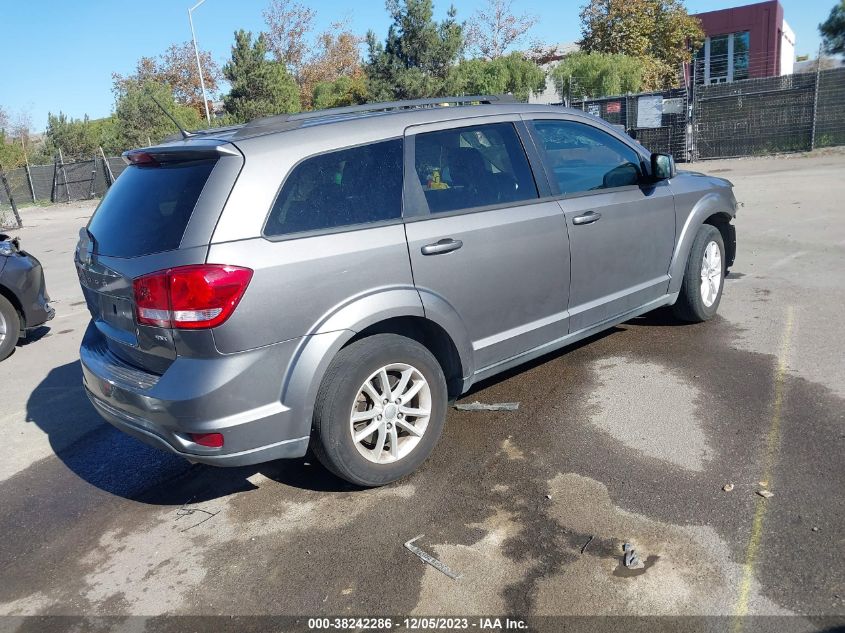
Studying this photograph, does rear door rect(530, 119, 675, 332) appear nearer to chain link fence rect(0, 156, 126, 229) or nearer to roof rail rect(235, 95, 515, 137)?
roof rail rect(235, 95, 515, 137)

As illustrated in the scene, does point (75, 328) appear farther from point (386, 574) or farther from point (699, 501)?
point (699, 501)

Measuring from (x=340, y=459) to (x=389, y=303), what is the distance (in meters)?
0.82

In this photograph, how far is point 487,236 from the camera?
3902mm

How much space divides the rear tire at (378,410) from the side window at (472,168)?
0.87m

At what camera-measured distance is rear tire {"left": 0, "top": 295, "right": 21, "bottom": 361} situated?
670 cm

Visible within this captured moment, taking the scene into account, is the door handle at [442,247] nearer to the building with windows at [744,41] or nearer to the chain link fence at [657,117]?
the chain link fence at [657,117]

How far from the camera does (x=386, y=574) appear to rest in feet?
9.73

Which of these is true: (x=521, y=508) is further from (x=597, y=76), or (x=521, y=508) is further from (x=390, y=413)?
(x=597, y=76)

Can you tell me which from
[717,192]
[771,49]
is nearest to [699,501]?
[717,192]

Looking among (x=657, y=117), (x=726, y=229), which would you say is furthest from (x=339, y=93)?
(x=726, y=229)

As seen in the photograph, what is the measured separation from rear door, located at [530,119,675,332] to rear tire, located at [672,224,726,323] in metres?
0.40

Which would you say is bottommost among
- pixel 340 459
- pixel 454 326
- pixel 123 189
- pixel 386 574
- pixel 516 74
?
pixel 386 574

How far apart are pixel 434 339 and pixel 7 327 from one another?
4.99 m

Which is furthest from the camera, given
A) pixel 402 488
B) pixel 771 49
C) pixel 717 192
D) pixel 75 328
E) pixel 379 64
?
pixel 771 49
